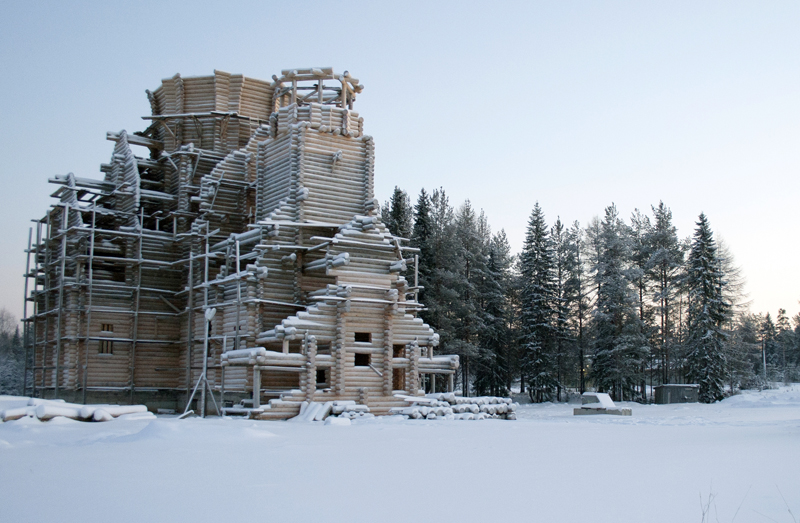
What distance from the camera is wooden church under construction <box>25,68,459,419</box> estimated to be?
29.8 meters

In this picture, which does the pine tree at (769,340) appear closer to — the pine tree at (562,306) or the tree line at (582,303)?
the tree line at (582,303)

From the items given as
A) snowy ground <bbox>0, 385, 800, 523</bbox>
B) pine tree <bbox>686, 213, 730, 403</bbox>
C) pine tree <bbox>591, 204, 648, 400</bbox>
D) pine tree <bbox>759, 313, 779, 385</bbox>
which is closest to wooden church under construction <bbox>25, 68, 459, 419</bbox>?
snowy ground <bbox>0, 385, 800, 523</bbox>

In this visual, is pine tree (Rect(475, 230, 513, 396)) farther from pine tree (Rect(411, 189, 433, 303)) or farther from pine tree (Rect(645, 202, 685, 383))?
pine tree (Rect(645, 202, 685, 383))

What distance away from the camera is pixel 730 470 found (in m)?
11.7

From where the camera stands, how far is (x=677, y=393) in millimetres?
47906

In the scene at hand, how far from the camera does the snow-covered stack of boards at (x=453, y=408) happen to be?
88.5 ft

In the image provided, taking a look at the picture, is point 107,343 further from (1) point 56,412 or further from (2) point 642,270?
(2) point 642,270

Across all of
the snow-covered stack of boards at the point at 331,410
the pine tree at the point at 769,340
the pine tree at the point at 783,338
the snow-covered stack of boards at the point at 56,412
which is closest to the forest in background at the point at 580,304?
the snow-covered stack of boards at the point at 331,410

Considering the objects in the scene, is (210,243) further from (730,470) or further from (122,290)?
(730,470)

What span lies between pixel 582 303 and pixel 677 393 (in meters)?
10.2

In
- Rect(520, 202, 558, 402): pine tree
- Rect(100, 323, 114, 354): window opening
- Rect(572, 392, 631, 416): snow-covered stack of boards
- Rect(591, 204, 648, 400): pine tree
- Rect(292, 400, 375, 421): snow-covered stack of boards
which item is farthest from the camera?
Rect(520, 202, 558, 402): pine tree

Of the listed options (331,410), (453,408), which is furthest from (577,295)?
(331,410)

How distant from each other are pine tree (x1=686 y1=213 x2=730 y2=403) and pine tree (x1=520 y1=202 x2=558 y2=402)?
9.57 metres

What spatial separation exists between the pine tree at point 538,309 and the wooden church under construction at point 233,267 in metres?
19.9
